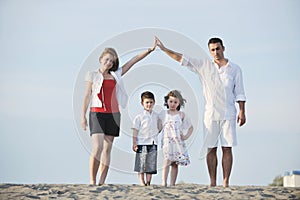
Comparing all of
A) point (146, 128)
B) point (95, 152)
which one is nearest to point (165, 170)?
point (146, 128)

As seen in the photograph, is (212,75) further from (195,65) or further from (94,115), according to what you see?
(94,115)

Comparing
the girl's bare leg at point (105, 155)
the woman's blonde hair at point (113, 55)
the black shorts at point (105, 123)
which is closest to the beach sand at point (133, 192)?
the girl's bare leg at point (105, 155)

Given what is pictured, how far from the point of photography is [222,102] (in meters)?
8.22

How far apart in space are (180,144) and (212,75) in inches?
37.6

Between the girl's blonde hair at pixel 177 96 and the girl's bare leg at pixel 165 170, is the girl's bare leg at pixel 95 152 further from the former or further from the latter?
the girl's blonde hair at pixel 177 96

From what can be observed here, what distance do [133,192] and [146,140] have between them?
0.99 meters

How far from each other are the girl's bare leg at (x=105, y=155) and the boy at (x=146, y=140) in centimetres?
46

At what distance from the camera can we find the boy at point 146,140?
8.39m

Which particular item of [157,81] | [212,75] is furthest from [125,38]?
[212,75]

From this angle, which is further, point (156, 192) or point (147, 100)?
point (147, 100)

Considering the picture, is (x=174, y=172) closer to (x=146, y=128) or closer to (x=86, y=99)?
(x=146, y=128)

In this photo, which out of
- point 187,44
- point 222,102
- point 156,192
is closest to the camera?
point 156,192

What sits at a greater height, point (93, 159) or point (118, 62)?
point (118, 62)

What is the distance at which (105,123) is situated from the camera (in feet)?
26.2
